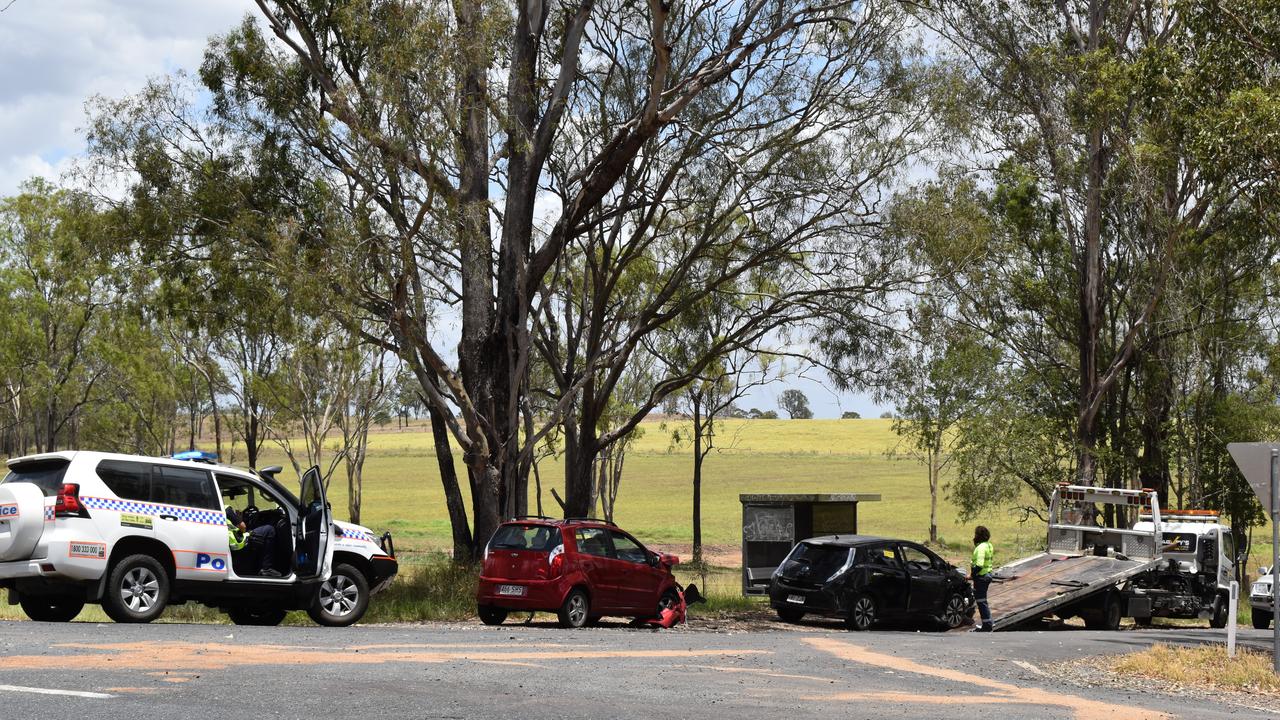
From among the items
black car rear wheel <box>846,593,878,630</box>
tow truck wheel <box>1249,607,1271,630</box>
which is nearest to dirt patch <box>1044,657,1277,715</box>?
black car rear wheel <box>846,593,878,630</box>

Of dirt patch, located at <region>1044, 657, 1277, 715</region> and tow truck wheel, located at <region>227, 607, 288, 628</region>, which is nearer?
dirt patch, located at <region>1044, 657, 1277, 715</region>

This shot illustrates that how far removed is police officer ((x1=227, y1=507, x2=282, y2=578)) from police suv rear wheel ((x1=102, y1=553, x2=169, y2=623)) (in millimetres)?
1054

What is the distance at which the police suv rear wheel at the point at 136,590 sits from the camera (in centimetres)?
1334

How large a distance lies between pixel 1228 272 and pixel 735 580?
15.6 metres

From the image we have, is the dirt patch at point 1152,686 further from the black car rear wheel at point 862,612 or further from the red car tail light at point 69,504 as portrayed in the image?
the red car tail light at point 69,504

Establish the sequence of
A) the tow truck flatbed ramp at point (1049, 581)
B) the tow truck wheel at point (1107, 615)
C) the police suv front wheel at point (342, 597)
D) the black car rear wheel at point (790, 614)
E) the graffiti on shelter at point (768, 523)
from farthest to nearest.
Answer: the graffiti on shelter at point (768, 523), the tow truck wheel at point (1107, 615), the tow truck flatbed ramp at point (1049, 581), the black car rear wheel at point (790, 614), the police suv front wheel at point (342, 597)

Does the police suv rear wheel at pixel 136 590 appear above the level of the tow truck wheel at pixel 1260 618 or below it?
above

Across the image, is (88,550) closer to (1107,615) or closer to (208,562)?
(208,562)

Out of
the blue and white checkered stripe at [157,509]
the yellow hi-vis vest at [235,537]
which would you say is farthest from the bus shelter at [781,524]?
the blue and white checkered stripe at [157,509]

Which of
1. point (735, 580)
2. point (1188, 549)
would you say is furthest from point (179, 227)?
point (1188, 549)

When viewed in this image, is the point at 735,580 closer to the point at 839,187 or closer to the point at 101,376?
the point at 839,187

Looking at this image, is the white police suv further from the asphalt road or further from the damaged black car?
the damaged black car

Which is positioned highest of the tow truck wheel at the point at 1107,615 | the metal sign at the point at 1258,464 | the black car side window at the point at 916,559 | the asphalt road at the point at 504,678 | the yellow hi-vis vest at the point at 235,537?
the metal sign at the point at 1258,464

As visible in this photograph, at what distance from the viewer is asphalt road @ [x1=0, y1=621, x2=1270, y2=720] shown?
8648 mm
